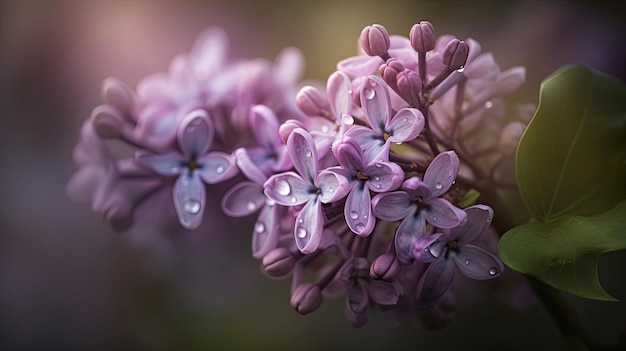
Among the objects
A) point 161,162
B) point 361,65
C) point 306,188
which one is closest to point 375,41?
point 361,65

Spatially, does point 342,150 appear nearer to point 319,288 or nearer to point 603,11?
point 319,288

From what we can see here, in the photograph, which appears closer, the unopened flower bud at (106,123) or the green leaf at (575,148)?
the green leaf at (575,148)

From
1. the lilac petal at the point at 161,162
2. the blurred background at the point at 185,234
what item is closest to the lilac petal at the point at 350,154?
the lilac petal at the point at 161,162

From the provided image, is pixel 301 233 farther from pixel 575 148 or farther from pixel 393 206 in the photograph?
pixel 575 148

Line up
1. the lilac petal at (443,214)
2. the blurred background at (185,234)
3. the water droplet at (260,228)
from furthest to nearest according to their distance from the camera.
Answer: the blurred background at (185,234)
the water droplet at (260,228)
the lilac petal at (443,214)

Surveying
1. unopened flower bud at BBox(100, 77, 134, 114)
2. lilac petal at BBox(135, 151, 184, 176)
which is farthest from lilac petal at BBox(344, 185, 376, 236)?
unopened flower bud at BBox(100, 77, 134, 114)

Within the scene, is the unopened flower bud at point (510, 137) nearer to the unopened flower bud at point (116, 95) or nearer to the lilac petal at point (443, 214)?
the lilac petal at point (443, 214)
